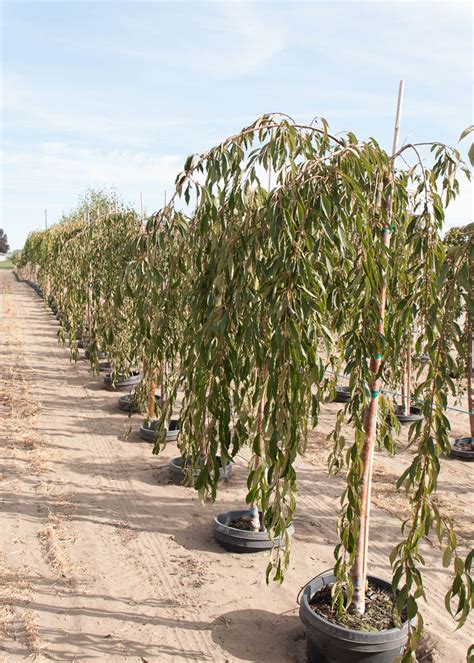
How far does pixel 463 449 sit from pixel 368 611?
13.3 feet

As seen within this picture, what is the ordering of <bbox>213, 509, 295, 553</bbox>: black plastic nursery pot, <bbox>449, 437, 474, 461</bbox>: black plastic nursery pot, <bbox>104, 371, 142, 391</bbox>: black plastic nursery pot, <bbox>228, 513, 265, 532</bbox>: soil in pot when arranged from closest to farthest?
<bbox>213, 509, 295, 553</bbox>: black plastic nursery pot
<bbox>228, 513, 265, 532</bbox>: soil in pot
<bbox>449, 437, 474, 461</bbox>: black plastic nursery pot
<bbox>104, 371, 142, 391</bbox>: black plastic nursery pot

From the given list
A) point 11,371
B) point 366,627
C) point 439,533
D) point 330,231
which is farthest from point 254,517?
point 11,371

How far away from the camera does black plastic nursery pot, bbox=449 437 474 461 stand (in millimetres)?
6355

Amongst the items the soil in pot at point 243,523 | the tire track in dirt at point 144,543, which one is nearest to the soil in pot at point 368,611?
the tire track in dirt at point 144,543

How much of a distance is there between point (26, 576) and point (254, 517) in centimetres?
151

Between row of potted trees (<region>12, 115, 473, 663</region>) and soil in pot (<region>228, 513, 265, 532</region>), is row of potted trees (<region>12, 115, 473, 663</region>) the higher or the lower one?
the higher one

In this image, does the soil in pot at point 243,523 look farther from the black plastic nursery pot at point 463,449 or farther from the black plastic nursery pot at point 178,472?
the black plastic nursery pot at point 463,449

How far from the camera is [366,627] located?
9.11ft

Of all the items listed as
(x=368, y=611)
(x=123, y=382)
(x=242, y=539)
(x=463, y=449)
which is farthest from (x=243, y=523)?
(x=123, y=382)

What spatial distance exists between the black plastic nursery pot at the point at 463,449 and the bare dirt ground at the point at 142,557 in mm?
132

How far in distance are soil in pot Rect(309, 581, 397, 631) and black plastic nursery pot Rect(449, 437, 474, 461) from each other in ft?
11.8

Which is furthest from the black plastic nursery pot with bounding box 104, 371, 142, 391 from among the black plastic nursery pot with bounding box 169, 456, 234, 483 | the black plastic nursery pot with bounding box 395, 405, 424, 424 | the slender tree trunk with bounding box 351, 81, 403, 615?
the slender tree trunk with bounding box 351, 81, 403, 615

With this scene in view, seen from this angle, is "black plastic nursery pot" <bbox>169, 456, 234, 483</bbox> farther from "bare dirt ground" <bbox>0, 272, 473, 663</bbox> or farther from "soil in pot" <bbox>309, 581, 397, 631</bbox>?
"soil in pot" <bbox>309, 581, 397, 631</bbox>

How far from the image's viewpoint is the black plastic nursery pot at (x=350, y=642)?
8.66ft
